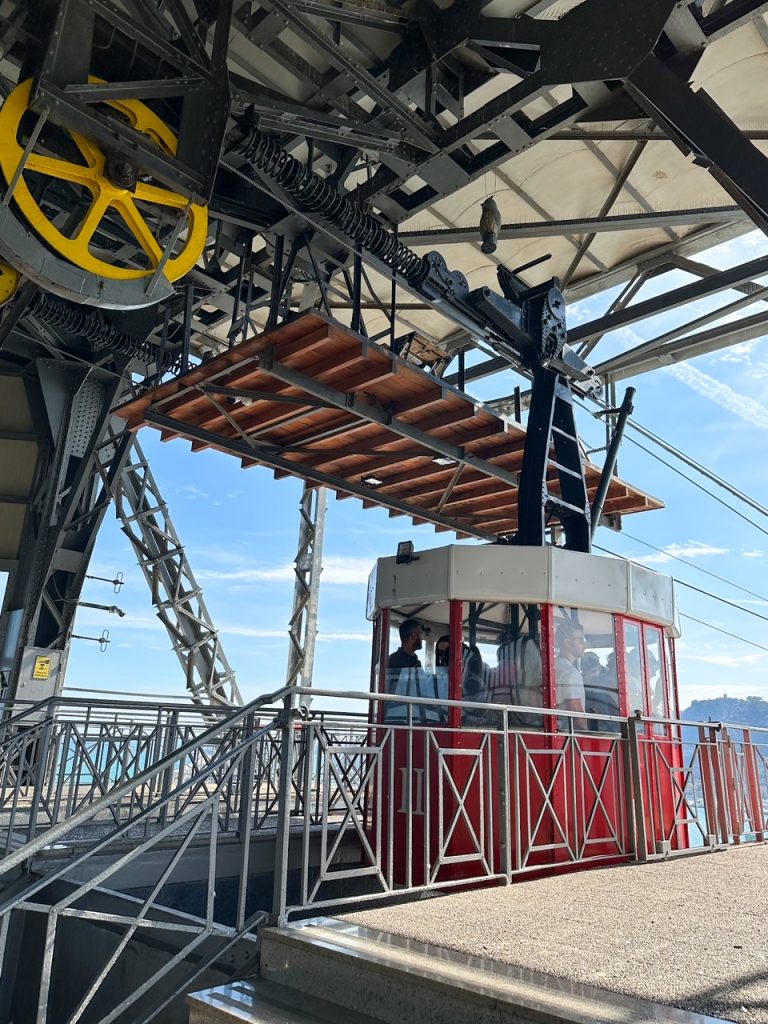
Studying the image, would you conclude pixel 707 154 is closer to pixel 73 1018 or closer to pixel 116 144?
pixel 116 144

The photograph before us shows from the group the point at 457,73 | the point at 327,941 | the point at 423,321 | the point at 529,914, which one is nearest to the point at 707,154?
the point at 457,73

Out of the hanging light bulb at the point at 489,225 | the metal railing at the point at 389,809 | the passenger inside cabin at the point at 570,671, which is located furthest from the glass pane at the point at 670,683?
the hanging light bulb at the point at 489,225

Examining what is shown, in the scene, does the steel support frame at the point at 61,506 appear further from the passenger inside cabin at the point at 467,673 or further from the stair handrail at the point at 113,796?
the stair handrail at the point at 113,796

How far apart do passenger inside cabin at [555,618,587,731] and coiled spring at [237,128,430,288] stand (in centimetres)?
421

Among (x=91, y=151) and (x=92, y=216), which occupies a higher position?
(x=91, y=151)

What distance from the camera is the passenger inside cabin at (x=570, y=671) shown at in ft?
21.7

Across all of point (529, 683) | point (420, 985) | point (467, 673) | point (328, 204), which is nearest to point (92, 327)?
point (328, 204)

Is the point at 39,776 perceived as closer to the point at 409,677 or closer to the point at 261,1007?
the point at 409,677

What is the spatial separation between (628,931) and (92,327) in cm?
993

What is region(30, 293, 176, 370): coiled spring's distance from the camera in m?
9.91

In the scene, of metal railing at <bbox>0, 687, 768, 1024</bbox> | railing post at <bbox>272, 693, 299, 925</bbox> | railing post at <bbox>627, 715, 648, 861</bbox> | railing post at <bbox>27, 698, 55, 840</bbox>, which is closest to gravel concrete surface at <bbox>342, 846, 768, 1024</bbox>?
metal railing at <bbox>0, 687, 768, 1024</bbox>

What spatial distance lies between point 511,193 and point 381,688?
663 cm

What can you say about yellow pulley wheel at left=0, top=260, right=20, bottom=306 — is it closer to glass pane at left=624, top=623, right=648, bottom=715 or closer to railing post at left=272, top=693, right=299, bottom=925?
railing post at left=272, top=693, right=299, bottom=925

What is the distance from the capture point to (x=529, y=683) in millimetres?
6633
